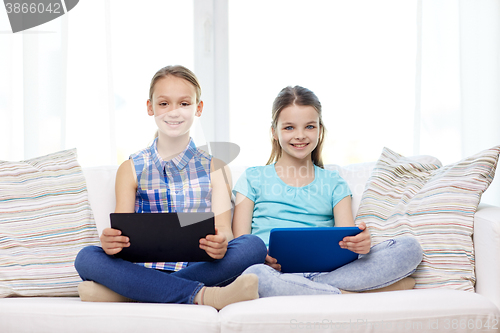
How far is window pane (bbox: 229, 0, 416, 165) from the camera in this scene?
2281 millimetres

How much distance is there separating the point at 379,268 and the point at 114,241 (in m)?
0.71

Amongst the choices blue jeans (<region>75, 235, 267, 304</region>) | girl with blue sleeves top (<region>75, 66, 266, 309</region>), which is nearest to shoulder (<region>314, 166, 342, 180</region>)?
girl with blue sleeves top (<region>75, 66, 266, 309</region>)

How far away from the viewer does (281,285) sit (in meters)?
1.13

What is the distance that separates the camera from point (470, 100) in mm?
2275

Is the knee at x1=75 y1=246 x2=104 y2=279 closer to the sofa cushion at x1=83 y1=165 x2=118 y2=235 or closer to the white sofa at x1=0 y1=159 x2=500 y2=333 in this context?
the white sofa at x1=0 y1=159 x2=500 y2=333

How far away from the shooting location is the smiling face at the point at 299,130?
1.56 m

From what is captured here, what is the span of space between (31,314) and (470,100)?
2203 mm

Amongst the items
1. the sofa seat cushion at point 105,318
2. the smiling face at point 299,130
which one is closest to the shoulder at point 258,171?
the smiling face at point 299,130

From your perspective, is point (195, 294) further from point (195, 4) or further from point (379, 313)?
point (195, 4)

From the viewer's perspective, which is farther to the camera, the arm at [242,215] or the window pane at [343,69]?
the window pane at [343,69]

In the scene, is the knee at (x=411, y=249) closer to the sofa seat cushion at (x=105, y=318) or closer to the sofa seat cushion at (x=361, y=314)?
the sofa seat cushion at (x=361, y=314)

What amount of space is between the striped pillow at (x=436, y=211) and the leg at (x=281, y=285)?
0.34 m

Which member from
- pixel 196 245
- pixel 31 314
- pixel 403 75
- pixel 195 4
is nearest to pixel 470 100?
pixel 403 75

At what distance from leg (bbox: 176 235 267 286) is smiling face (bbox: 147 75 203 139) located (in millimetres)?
490
